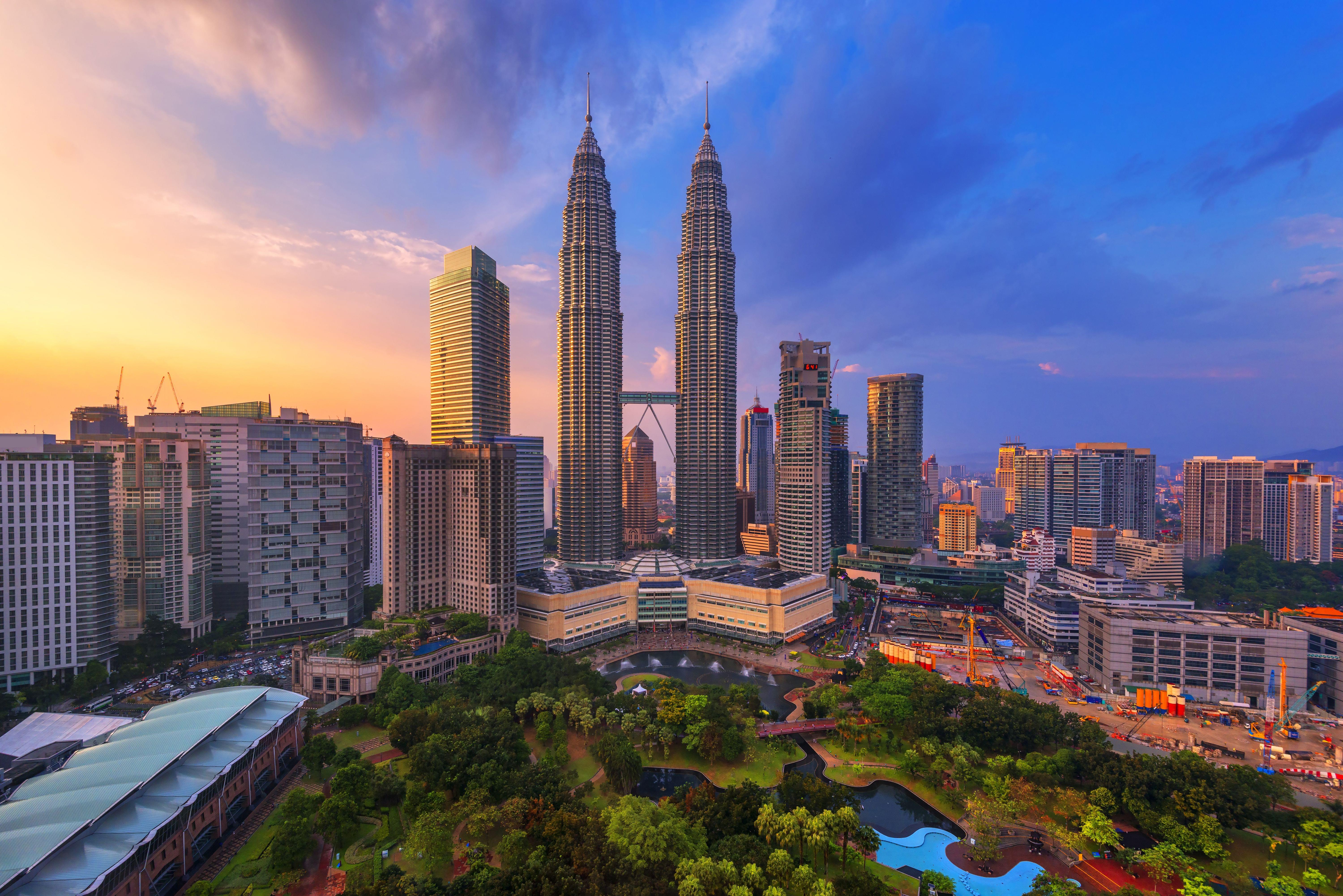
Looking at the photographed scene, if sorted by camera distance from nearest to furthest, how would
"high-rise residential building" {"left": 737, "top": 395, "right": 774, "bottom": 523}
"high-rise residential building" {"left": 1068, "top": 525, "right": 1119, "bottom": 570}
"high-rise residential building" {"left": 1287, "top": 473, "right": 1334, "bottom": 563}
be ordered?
"high-rise residential building" {"left": 1068, "top": 525, "right": 1119, "bottom": 570} → "high-rise residential building" {"left": 1287, "top": 473, "right": 1334, "bottom": 563} → "high-rise residential building" {"left": 737, "top": 395, "right": 774, "bottom": 523}

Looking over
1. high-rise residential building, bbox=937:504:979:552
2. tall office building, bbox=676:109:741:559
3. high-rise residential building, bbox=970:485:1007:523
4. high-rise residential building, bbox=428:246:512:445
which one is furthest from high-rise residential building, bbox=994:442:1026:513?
high-rise residential building, bbox=428:246:512:445

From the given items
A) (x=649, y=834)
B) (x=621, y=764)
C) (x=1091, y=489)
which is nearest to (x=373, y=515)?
(x=621, y=764)

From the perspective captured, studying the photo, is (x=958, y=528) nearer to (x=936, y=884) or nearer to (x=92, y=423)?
(x=936, y=884)

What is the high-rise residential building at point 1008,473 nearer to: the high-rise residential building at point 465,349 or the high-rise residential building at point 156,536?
the high-rise residential building at point 465,349

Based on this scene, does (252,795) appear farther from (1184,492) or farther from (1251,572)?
(1184,492)

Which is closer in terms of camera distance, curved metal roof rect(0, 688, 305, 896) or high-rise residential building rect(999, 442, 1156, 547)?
curved metal roof rect(0, 688, 305, 896)

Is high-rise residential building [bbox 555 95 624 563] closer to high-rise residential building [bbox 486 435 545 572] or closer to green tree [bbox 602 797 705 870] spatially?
high-rise residential building [bbox 486 435 545 572]

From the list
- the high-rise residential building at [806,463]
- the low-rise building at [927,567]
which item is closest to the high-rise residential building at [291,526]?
the high-rise residential building at [806,463]
